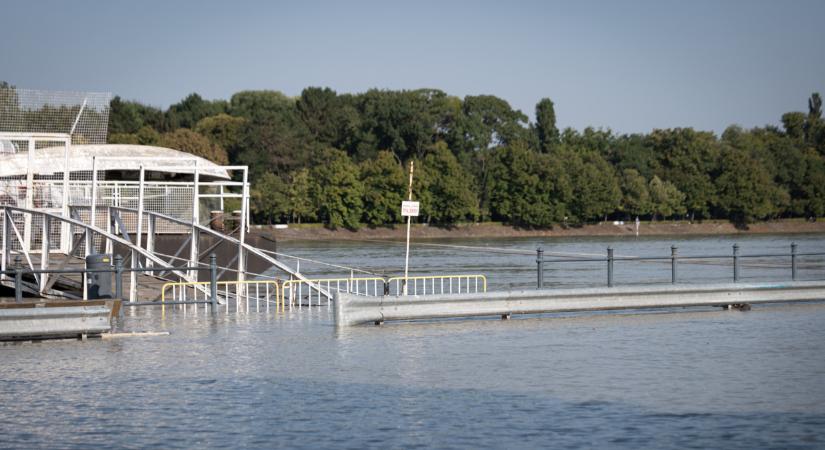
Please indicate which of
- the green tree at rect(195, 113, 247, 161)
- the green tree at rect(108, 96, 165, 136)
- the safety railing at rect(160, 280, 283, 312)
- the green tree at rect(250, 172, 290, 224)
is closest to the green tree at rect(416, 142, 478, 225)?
the green tree at rect(250, 172, 290, 224)

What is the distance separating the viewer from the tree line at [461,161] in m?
132

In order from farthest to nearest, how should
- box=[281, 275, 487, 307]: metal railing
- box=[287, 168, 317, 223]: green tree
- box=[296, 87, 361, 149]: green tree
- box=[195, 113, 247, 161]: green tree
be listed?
box=[296, 87, 361, 149]: green tree, box=[195, 113, 247, 161]: green tree, box=[287, 168, 317, 223]: green tree, box=[281, 275, 487, 307]: metal railing

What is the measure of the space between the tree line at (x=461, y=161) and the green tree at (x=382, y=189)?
0.57 ft

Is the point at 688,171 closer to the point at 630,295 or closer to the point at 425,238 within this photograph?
the point at 425,238

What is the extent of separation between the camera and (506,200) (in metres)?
140

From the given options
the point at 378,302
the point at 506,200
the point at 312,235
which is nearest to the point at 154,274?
the point at 378,302

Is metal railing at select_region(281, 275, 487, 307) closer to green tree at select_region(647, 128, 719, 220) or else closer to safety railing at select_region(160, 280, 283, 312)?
safety railing at select_region(160, 280, 283, 312)

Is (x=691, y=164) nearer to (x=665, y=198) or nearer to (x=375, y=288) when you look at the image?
(x=665, y=198)

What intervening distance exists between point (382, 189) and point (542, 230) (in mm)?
24058

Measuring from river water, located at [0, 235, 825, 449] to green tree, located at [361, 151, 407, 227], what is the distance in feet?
354

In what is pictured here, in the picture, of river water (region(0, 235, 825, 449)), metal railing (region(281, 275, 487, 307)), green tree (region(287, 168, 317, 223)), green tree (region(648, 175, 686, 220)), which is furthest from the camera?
green tree (region(648, 175, 686, 220))

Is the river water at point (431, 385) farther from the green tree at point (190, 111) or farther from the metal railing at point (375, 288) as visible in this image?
the green tree at point (190, 111)

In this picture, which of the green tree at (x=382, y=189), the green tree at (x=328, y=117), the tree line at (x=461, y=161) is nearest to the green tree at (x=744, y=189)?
the tree line at (x=461, y=161)

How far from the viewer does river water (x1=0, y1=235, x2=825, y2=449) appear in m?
11.6
